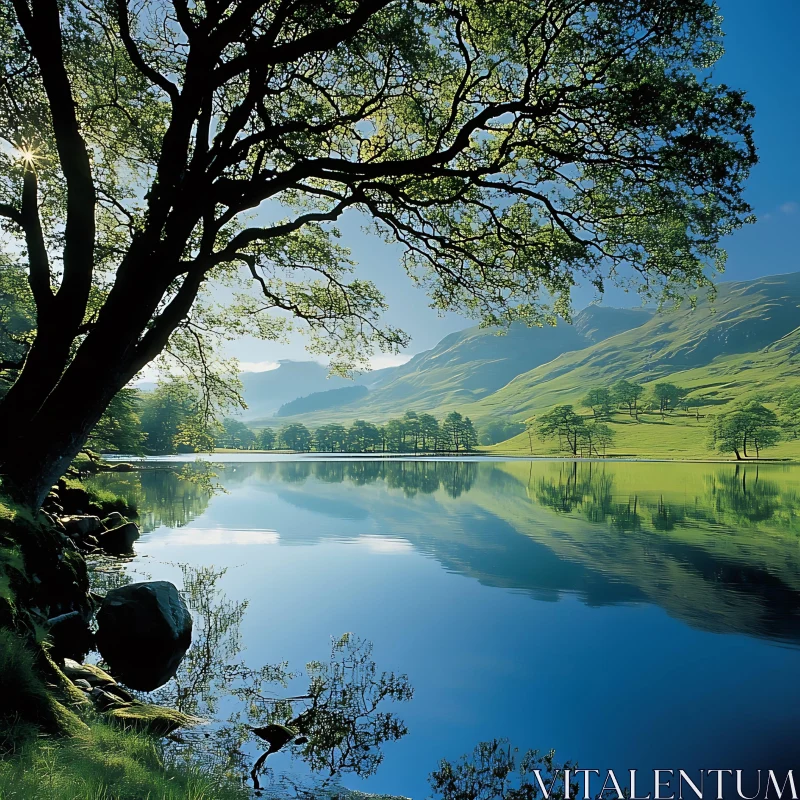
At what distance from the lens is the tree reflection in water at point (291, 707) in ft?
19.6

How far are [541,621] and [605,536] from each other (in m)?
12.5

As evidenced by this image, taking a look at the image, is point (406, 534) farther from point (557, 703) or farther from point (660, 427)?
point (660, 427)

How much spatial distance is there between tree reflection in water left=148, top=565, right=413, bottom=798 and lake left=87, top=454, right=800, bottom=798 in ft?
0.71

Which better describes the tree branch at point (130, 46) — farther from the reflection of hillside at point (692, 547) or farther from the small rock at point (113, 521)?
the small rock at point (113, 521)

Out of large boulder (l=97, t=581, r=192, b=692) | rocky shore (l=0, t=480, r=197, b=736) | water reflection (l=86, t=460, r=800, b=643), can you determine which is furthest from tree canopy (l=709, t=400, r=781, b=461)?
rocky shore (l=0, t=480, r=197, b=736)

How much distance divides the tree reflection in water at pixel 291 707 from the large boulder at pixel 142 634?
35 centimetres

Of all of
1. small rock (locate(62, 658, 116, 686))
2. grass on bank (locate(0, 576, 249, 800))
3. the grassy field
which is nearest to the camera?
grass on bank (locate(0, 576, 249, 800))

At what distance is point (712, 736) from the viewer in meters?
7.43

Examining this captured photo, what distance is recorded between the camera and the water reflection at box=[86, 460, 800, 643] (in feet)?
46.4

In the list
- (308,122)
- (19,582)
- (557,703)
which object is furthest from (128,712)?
(308,122)

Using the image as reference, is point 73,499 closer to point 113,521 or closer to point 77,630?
point 113,521

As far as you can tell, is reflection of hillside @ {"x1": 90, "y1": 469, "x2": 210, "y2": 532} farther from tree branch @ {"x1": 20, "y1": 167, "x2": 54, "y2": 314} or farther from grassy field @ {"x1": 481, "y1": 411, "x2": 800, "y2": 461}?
grassy field @ {"x1": 481, "y1": 411, "x2": 800, "y2": 461}

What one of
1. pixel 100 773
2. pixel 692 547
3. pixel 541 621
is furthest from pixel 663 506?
pixel 100 773

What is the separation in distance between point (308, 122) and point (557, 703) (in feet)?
40.3
